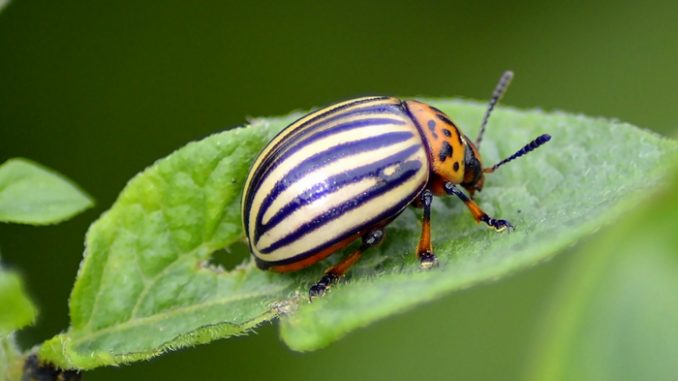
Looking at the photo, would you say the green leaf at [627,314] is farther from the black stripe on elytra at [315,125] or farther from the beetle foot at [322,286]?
the black stripe on elytra at [315,125]

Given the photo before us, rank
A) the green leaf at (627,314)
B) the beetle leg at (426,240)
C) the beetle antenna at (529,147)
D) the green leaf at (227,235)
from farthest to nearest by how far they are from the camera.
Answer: the beetle antenna at (529,147) < the beetle leg at (426,240) < the green leaf at (227,235) < the green leaf at (627,314)

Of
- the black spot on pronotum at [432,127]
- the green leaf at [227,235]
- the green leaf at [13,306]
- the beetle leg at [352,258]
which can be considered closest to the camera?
the green leaf at [13,306]

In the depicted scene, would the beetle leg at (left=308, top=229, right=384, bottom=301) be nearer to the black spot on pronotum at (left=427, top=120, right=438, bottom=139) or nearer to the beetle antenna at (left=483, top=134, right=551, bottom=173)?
the black spot on pronotum at (left=427, top=120, right=438, bottom=139)

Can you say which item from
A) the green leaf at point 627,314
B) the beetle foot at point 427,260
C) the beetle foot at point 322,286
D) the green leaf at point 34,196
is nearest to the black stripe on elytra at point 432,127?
the beetle foot at point 427,260

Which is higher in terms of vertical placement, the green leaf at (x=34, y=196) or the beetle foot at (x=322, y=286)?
the green leaf at (x=34, y=196)

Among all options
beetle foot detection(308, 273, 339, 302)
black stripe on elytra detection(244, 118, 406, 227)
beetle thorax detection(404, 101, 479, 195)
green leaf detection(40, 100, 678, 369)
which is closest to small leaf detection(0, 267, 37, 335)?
green leaf detection(40, 100, 678, 369)

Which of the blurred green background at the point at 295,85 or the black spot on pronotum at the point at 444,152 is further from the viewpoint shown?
the blurred green background at the point at 295,85

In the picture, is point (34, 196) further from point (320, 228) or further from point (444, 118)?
point (444, 118)
